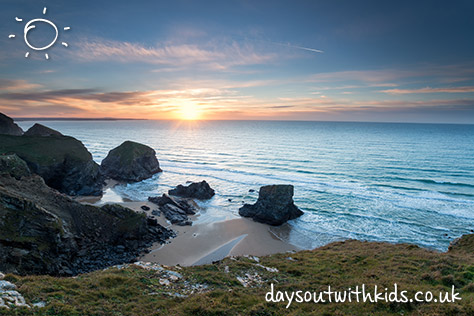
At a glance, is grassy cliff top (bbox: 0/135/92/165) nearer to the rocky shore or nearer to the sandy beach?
the rocky shore

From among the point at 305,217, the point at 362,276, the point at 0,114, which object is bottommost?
the point at 305,217

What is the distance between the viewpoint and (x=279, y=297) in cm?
1534

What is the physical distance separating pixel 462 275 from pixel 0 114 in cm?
11405

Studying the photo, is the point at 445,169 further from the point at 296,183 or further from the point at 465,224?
the point at 296,183

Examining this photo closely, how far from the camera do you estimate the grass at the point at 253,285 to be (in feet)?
43.3

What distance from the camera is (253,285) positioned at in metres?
17.4

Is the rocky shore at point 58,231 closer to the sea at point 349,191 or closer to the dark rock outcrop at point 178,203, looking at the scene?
the dark rock outcrop at point 178,203

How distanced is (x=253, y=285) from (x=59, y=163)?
1929 inches

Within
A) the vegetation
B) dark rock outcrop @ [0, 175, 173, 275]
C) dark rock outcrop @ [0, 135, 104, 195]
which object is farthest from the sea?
dark rock outcrop @ [0, 175, 173, 275]

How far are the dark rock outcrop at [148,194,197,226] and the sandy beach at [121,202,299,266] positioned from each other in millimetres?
1146

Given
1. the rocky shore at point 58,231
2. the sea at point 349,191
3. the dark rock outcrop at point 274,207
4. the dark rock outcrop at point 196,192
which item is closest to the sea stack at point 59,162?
the rocky shore at point 58,231

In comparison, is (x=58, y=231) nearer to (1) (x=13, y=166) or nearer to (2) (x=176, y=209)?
(2) (x=176, y=209)

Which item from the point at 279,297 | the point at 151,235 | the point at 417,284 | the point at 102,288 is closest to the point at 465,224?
the point at 417,284

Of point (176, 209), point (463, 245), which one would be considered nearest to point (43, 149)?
point (176, 209)
